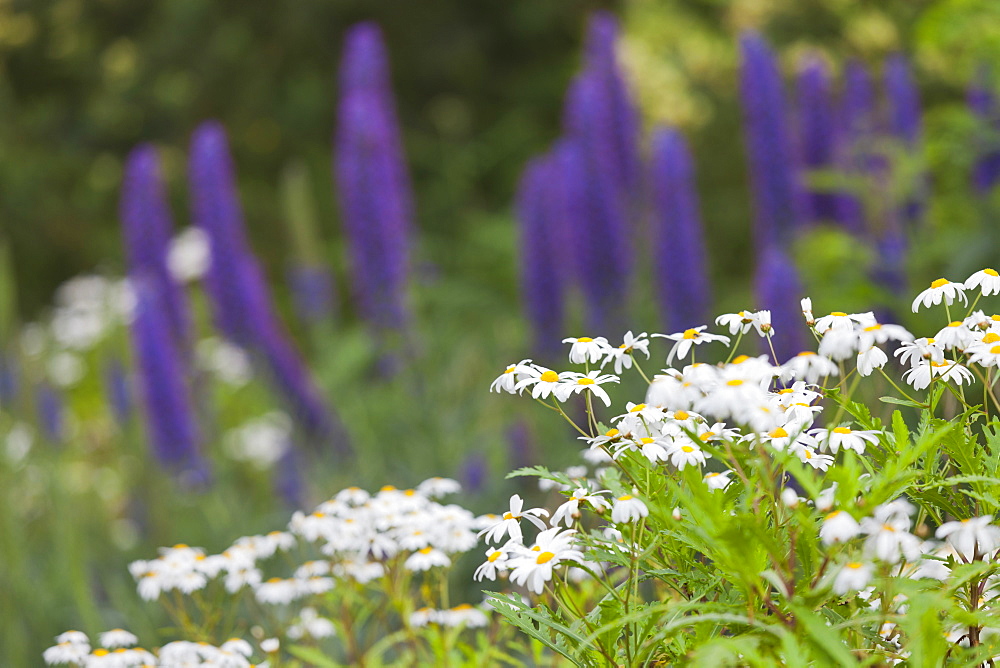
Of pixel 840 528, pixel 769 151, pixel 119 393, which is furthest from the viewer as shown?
pixel 119 393

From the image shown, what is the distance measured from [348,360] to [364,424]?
0.38 metres

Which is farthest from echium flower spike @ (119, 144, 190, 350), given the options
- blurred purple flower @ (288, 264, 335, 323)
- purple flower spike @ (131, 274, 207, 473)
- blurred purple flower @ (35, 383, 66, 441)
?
blurred purple flower @ (35, 383, 66, 441)

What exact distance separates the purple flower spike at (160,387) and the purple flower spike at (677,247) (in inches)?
75.1

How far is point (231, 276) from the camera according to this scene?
12.1ft

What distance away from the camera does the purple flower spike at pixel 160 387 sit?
3.59 metres

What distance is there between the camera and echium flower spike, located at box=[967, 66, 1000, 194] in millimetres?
3336

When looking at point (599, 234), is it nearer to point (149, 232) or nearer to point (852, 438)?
point (149, 232)

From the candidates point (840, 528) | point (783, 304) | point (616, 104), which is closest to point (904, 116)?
point (616, 104)

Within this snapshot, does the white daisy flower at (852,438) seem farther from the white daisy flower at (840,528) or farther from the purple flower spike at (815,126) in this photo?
the purple flower spike at (815,126)

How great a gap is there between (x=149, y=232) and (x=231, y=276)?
0.35m

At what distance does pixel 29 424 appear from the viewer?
10.9 feet

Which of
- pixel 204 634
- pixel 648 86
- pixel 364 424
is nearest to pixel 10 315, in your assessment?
pixel 364 424

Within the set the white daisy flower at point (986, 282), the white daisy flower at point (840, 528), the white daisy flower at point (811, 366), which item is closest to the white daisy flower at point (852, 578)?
the white daisy flower at point (840, 528)

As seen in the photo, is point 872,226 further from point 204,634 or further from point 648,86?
point 648,86
